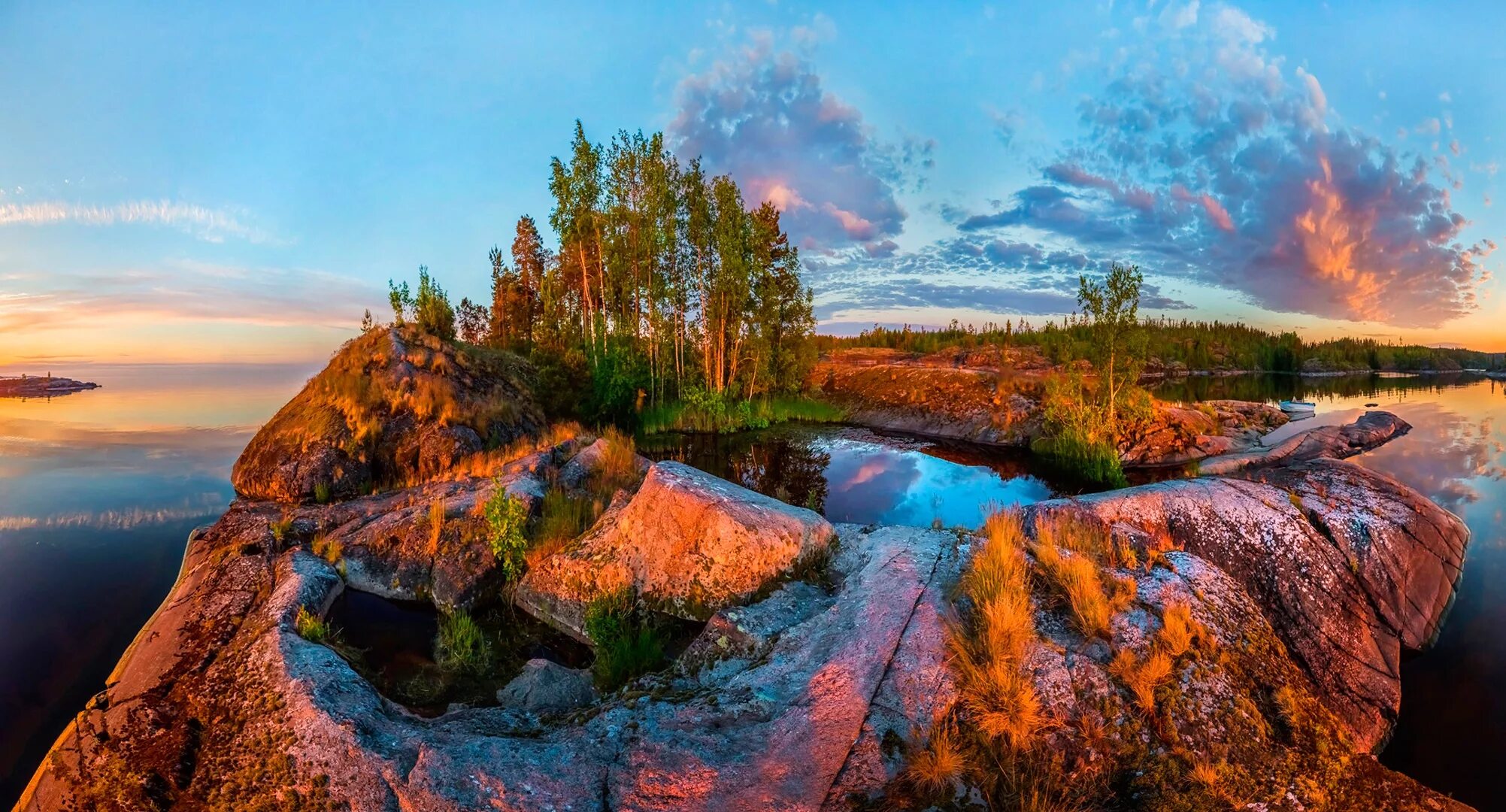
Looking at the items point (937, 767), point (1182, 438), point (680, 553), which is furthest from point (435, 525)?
point (1182, 438)

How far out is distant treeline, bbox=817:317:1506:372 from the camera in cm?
5306

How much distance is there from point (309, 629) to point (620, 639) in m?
3.22

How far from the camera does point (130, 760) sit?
182 inches

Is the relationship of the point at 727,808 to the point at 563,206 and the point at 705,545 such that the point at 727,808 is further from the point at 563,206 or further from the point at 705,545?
the point at 563,206

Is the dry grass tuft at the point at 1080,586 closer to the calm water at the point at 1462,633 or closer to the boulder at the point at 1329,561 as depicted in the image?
the boulder at the point at 1329,561

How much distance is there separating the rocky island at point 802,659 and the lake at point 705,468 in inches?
23.8

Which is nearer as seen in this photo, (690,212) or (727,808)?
(727,808)

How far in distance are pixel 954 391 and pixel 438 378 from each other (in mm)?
22377

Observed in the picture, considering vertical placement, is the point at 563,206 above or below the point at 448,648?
above

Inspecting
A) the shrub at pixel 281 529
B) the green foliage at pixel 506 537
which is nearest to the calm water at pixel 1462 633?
the green foliage at pixel 506 537

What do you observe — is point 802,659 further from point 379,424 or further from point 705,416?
point 705,416

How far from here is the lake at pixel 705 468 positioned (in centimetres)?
655

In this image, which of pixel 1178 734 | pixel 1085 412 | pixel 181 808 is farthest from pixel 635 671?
pixel 1085 412

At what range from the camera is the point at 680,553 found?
24.8 ft
